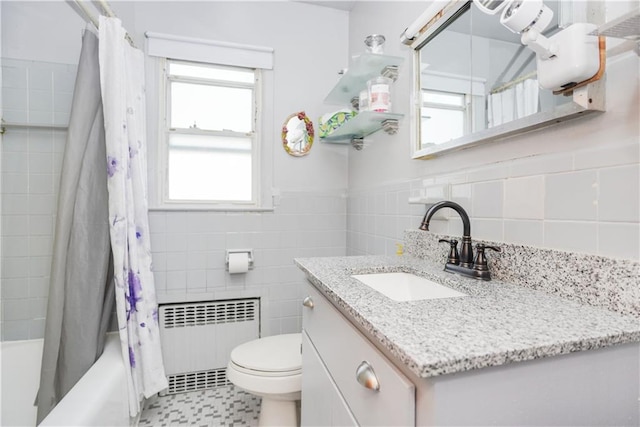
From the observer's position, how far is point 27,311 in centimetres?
156

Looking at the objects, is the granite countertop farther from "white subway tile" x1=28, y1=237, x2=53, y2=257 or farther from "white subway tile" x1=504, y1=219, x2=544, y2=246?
"white subway tile" x1=28, y1=237, x2=53, y2=257

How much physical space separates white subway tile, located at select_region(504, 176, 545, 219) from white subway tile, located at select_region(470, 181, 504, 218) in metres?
0.02

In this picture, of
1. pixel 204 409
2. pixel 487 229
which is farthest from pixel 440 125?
pixel 204 409

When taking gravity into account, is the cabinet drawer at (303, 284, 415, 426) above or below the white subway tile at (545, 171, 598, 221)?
below

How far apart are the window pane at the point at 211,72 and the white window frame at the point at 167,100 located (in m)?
0.04

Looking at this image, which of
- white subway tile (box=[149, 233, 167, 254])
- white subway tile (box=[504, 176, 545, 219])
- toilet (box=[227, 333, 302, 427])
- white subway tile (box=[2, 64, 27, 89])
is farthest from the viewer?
white subway tile (box=[149, 233, 167, 254])

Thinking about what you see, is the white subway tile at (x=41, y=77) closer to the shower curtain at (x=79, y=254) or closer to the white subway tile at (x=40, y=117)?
the white subway tile at (x=40, y=117)

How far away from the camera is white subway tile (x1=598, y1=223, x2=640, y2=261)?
0.64 m

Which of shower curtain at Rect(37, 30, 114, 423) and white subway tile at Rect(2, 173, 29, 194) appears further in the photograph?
white subway tile at Rect(2, 173, 29, 194)

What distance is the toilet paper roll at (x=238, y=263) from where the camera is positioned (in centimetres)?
190

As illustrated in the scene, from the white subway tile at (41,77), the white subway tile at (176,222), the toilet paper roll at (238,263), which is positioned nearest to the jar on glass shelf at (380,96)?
the toilet paper roll at (238,263)

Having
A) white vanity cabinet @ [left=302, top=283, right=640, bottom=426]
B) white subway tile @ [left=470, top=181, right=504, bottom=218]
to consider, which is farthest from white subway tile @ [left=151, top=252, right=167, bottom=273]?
white subway tile @ [left=470, top=181, right=504, bottom=218]

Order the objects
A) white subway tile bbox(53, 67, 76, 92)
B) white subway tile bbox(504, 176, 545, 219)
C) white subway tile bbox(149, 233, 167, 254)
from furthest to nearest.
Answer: white subway tile bbox(149, 233, 167, 254), white subway tile bbox(53, 67, 76, 92), white subway tile bbox(504, 176, 545, 219)

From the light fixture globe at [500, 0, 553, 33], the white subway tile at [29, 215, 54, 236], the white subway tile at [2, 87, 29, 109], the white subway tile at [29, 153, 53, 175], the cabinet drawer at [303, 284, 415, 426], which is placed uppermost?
the white subway tile at [2, 87, 29, 109]
